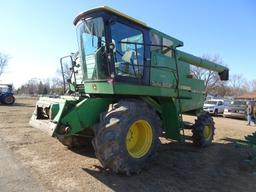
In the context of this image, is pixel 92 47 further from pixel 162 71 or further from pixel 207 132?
pixel 207 132

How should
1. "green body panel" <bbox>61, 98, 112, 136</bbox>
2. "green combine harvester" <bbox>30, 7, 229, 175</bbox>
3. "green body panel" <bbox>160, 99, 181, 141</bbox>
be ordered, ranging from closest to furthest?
"green combine harvester" <bbox>30, 7, 229, 175</bbox> < "green body panel" <bbox>61, 98, 112, 136</bbox> < "green body panel" <bbox>160, 99, 181, 141</bbox>

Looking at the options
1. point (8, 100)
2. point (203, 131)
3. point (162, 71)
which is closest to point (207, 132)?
point (203, 131)

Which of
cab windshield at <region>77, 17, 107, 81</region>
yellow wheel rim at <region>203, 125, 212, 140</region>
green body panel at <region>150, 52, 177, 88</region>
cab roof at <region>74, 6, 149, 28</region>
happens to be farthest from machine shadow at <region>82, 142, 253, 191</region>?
cab roof at <region>74, 6, 149, 28</region>

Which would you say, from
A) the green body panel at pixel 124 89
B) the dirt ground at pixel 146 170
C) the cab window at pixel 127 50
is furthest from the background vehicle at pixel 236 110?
the cab window at pixel 127 50

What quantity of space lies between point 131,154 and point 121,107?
1023mm

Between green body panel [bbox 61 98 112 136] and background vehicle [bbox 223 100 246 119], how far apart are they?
20.6 meters

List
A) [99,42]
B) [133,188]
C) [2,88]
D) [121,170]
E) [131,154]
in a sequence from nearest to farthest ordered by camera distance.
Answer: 1. [133,188]
2. [121,170]
3. [131,154]
4. [99,42]
5. [2,88]

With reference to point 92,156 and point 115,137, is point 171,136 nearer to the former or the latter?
point 92,156

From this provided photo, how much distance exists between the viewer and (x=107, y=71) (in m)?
6.38

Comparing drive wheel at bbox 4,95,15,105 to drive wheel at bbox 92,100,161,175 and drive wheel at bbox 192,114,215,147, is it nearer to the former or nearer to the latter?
drive wheel at bbox 192,114,215,147

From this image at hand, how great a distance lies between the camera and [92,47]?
6793 millimetres

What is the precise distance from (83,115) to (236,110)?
69.2 feet

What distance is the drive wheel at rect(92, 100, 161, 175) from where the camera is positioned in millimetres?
5531

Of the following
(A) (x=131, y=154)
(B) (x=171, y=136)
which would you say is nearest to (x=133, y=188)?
(A) (x=131, y=154)
